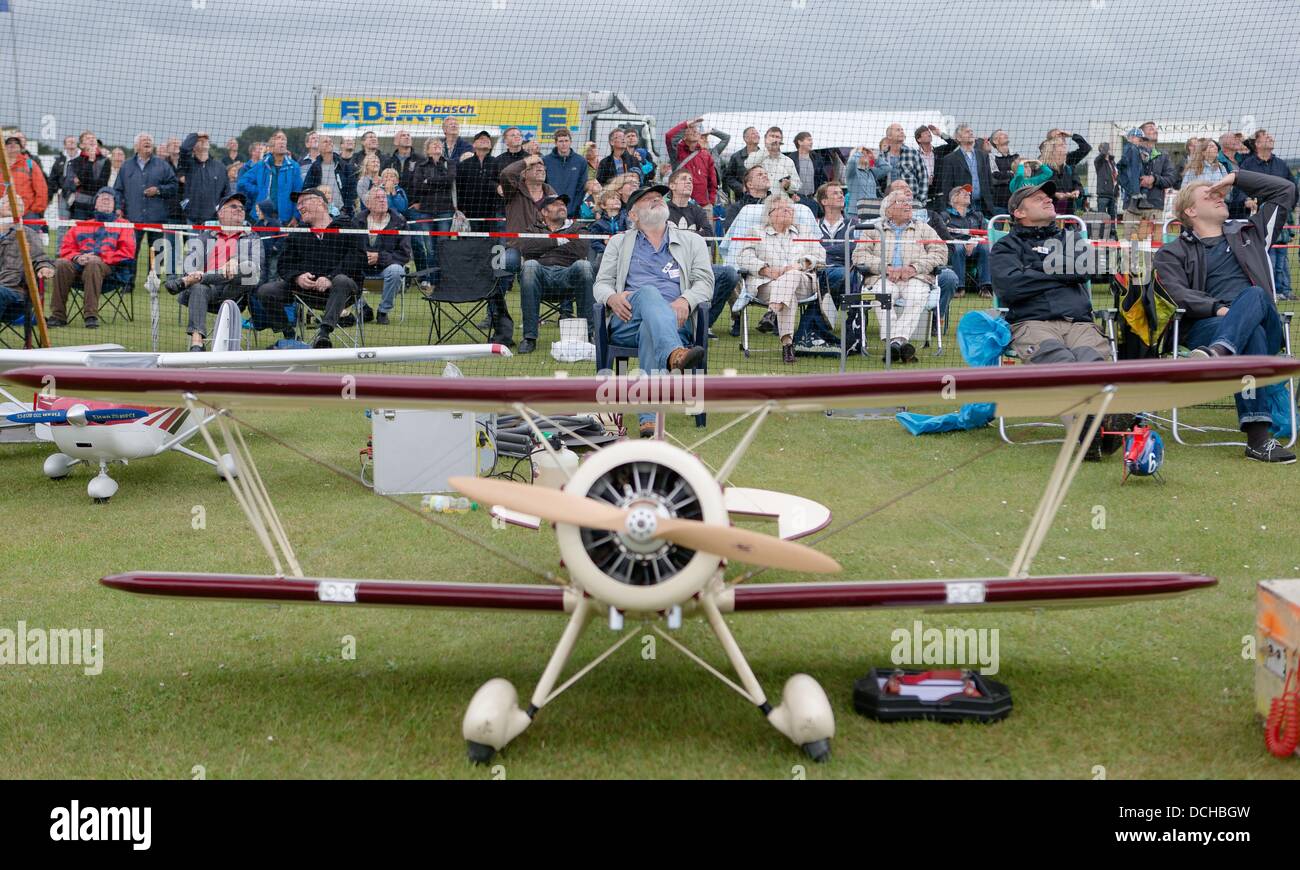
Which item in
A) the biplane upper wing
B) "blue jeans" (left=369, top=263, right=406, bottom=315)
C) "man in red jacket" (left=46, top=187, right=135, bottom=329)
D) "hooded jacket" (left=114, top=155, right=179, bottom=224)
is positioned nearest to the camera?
the biplane upper wing

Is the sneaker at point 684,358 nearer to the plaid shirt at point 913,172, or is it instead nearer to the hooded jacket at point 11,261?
the hooded jacket at point 11,261

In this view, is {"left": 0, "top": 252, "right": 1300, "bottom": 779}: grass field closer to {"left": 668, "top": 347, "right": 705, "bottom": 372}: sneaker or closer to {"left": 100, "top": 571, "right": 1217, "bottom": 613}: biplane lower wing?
{"left": 100, "top": 571, "right": 1217, "bottom": 613}: biplane lower wing

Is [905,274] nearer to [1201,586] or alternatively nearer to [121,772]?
[1201,586]

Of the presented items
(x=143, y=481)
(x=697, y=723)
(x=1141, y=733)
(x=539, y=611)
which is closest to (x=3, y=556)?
(x=143, y=481)

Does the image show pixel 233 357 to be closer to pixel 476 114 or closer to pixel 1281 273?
pixel 1281 273

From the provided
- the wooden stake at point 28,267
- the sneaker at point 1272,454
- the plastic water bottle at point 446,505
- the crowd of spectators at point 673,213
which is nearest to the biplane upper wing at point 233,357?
the plastic water bottle at point 446,505

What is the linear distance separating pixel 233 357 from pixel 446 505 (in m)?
1.73

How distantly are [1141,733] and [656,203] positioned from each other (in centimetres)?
564

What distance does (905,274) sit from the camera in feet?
39.0

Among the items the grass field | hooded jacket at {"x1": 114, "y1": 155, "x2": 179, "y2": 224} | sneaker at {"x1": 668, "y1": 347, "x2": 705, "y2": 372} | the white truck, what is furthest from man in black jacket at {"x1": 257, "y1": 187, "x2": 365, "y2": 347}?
the white truck

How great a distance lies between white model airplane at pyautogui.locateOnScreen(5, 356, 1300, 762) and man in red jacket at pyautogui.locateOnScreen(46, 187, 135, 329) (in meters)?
11.3

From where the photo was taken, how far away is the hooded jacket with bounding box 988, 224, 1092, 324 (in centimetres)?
852

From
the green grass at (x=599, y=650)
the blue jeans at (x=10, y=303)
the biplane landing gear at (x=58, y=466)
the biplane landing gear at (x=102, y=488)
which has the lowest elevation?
the green grass at (x=599, y=650)

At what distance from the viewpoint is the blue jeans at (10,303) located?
451 inches
